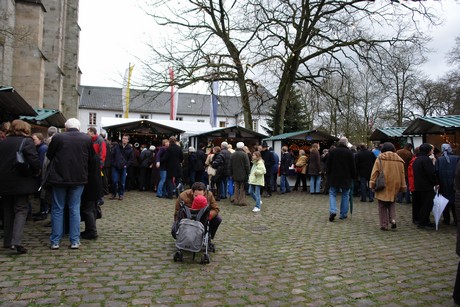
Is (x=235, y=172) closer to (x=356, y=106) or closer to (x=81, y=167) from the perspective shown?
(x=81, y=167)

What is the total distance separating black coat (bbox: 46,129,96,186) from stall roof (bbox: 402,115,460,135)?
32.0 feet

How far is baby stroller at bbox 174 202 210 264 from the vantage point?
498 centimetres

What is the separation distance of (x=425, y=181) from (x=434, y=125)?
4.90 meters

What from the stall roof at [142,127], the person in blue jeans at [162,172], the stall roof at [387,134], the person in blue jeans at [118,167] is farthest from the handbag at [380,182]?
the stall roof at [142,127]

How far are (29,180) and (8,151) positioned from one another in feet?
1.62

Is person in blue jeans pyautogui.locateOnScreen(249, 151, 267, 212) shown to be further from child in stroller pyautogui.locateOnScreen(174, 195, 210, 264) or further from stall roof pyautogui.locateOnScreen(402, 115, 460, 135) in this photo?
stall roof pyautogui.locateOnScreen(402, 115, 460, 135)

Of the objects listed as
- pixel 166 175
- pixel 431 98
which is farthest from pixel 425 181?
pixel 431 98

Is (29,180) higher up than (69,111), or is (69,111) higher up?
(69,111)

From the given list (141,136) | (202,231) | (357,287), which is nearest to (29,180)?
(202,231)

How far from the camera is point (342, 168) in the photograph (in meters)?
8.59

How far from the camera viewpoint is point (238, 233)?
7.08 m

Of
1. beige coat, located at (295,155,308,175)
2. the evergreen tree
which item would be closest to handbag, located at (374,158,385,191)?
beige coat, located at (295,155,308,175)

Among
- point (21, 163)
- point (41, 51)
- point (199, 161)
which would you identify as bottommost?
point (21, 163)

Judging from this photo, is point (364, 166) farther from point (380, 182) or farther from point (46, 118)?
point (46, 118)
